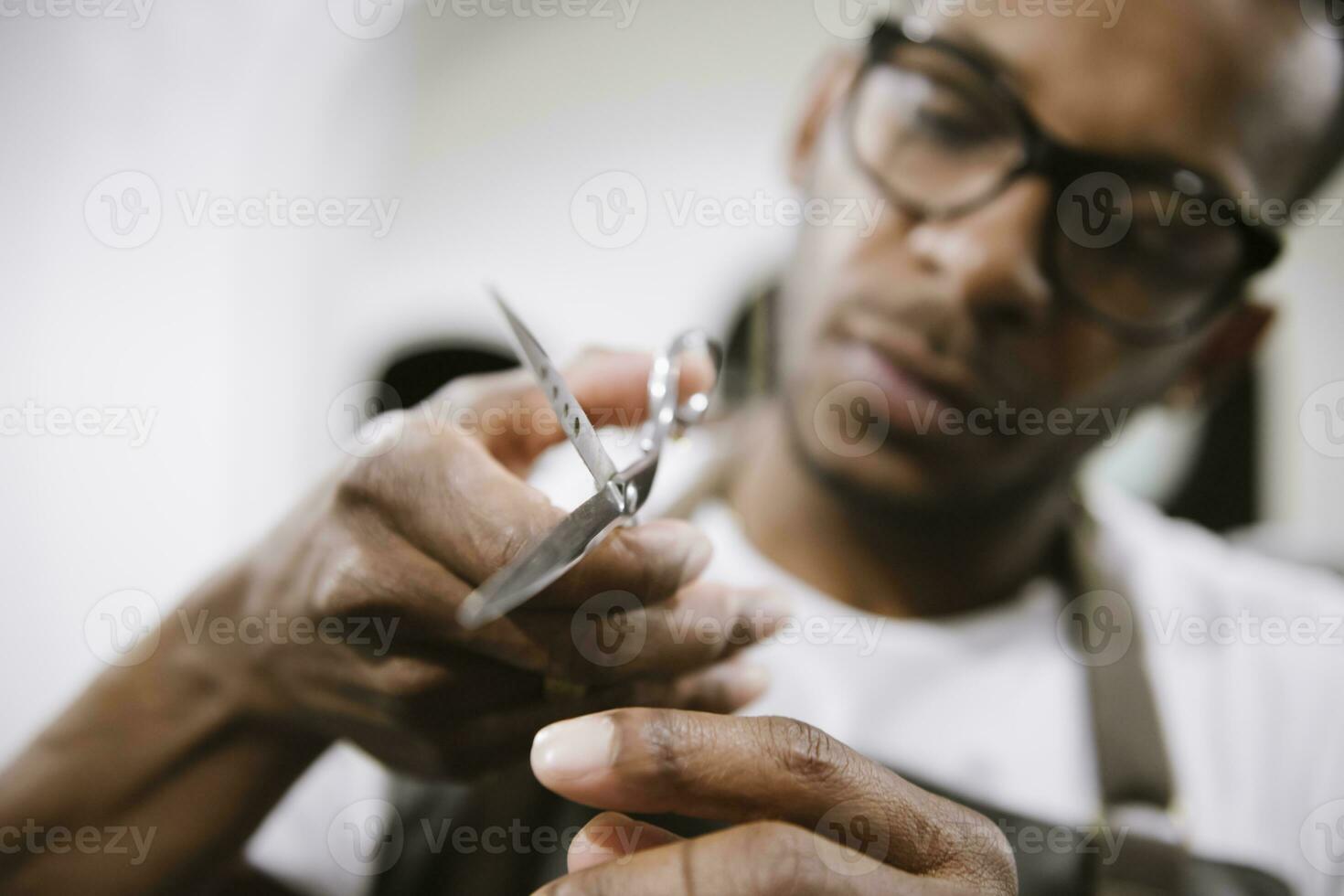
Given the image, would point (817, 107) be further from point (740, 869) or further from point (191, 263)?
point (740, 869)

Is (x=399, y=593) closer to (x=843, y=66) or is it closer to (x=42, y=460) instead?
(x=42, y=460)

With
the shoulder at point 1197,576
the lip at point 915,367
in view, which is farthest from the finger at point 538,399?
the shoulder at point 1197,576

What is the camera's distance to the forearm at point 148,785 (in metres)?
0.33

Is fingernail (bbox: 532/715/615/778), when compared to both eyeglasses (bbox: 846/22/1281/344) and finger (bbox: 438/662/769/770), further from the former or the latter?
eyeglasses (bbox: 846/22/1281/344)

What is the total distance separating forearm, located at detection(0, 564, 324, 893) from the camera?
13.2 inches

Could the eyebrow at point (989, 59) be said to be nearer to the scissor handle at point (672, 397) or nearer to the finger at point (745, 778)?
the scissor handle at point (672, 397)

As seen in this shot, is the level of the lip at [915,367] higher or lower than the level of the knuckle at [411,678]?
lower

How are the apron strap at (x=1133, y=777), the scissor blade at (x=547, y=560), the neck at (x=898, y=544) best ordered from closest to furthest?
the scissor blade at (x=547, y=560), the apron strap at (x=1133, y=777), the neck at (x=898, y=544)

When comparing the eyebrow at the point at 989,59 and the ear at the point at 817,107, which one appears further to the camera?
the ear at the point at 817,107

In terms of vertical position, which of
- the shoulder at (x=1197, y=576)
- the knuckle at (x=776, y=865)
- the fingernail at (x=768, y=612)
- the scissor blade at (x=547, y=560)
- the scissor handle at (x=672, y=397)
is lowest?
the shoulder at (x=1197, y=576)

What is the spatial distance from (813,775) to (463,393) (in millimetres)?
201

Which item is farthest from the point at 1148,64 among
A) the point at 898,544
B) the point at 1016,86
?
the point at 898,544

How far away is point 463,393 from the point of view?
32 centimetres

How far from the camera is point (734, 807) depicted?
0.76 feet
